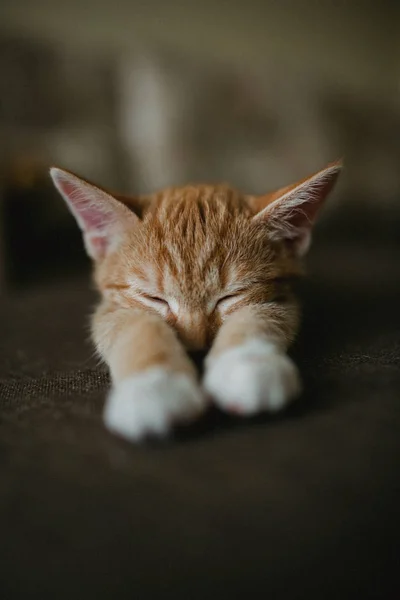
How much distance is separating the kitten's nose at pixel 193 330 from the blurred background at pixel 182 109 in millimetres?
1209

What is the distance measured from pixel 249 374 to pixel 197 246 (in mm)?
394

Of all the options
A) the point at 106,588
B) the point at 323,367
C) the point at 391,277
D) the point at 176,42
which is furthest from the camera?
the point at 176,42

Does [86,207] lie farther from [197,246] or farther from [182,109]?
[182,109]

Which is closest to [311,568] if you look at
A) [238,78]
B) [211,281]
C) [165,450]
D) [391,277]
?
[165,450]

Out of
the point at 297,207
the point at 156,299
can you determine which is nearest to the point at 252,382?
the point at 156,299

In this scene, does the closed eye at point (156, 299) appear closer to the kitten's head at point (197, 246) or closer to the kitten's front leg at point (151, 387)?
the kitten's head at point (197, 246)

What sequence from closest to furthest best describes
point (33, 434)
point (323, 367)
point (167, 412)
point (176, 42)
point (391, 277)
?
point (167, 412) < point (33, 434) < point (323, 367) < point (391, 277) < point (176, 42)

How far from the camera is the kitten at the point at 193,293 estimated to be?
86 cm

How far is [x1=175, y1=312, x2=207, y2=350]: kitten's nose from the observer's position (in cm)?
110

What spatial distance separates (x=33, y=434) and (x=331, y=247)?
1962mm

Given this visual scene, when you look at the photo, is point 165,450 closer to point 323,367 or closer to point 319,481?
point 319,481

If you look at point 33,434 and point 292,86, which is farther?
point 292,86

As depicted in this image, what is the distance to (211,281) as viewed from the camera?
113 centimetres

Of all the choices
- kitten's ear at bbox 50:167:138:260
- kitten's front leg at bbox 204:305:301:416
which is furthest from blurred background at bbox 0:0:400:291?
kitten's front leg at bbox 204:305:301:416
